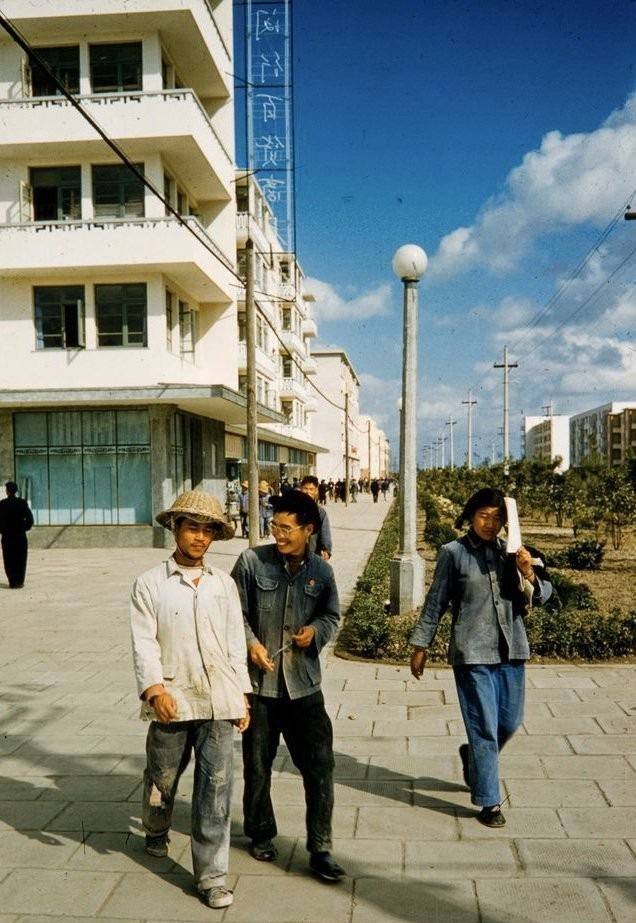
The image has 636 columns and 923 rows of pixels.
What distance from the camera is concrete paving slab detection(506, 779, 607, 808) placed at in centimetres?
412

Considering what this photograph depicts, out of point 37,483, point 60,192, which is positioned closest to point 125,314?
point 60,192

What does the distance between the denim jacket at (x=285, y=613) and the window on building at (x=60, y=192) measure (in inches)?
714

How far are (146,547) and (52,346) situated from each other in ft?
18.5

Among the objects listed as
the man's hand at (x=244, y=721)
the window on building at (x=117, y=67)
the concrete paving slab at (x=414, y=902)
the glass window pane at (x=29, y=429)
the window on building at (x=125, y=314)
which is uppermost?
the window on building at (x=117, y=67)

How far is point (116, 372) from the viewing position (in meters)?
19.0

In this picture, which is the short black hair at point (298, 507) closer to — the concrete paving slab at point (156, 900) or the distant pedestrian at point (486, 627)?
the distant pedestrian at point (486, 627)

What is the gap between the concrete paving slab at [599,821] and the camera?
3.77 meters

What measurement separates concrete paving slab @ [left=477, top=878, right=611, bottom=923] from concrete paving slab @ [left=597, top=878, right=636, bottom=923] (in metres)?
0.04

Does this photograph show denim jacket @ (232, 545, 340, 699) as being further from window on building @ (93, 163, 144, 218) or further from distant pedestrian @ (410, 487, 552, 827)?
window on building @ (93, 163, 144, 218)

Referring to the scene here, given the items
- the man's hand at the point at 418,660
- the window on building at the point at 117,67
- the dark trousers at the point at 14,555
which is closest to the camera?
the man's hand at the point at 418,660

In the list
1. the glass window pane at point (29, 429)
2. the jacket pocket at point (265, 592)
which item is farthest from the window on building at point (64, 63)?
the jacket pocket at point (265, 592)

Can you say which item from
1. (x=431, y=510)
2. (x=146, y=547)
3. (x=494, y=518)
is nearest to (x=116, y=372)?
(x=146, y=547)

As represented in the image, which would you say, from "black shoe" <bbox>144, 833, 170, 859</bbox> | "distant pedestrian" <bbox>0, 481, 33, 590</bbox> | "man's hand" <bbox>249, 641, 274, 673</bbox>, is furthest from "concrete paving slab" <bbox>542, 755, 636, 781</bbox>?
"distant pedestrian" <bbox>0, 481, 33, 590</bbox>

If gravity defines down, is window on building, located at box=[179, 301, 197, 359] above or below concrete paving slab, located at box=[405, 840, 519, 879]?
above
